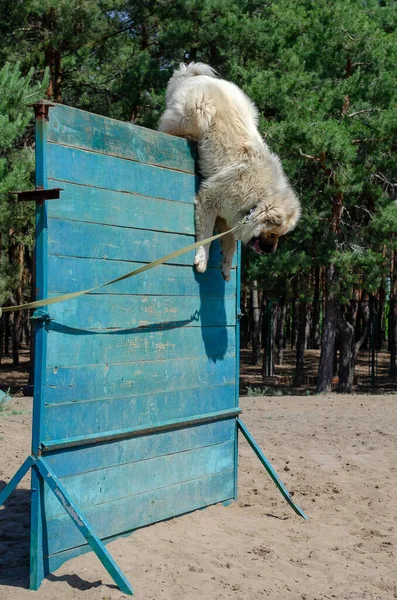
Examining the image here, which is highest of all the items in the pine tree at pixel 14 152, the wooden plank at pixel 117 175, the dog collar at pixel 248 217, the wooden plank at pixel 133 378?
the pine tree at pixel 14 152

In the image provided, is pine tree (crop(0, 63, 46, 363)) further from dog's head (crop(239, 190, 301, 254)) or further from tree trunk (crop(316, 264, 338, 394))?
tree trunk (crop(316, 264, 338, 394))

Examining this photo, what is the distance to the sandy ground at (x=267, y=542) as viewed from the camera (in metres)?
4.34

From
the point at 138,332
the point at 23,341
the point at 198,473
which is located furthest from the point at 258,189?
the point at 23,341

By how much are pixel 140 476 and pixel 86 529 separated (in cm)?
100

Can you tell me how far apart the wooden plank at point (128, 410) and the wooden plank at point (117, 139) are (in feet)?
5.33

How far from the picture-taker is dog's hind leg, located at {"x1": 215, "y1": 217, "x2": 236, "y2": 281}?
19.1 ft

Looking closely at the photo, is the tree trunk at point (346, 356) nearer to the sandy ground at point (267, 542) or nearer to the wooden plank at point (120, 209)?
the sandy ground at point (267, 542)

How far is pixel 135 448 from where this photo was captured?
5.07 metres

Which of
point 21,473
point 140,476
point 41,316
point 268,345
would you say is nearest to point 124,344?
point 41,316

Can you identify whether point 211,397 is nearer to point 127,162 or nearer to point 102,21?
point 127,162

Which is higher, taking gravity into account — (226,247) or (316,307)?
(316,307)

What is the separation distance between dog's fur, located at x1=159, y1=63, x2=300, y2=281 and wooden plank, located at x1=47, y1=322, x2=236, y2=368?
1.88ft

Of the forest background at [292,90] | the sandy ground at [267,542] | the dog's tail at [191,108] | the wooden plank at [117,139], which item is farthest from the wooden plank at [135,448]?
the forest background at [292,90]

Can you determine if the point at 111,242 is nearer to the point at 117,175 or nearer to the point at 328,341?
the point at 117,175
